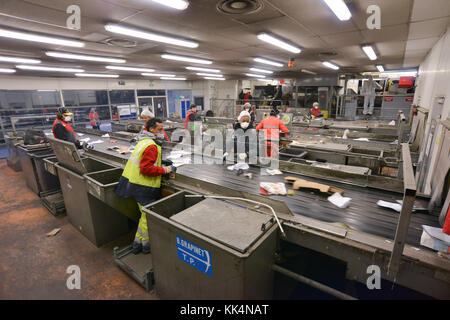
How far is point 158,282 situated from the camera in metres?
2.04

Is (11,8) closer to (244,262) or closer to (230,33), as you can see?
(230,33)

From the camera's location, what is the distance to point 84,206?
3.01m

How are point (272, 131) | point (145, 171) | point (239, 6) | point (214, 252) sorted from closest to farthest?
point (214, 252)
point (145, 171)
point (239, 6)
point (272, 131)

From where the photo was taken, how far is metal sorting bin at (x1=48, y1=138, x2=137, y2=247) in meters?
2.87

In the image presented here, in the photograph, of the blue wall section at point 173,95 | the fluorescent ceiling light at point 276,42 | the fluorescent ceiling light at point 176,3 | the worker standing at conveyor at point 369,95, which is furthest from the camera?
the blue wall section at point 173,95

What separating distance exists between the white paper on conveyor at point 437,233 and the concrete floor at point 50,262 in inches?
93.6

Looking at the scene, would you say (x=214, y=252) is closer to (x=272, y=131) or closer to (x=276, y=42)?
(x=272, y=131)

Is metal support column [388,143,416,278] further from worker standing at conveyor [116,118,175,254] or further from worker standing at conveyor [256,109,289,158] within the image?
worker standing at conveyor [256,109,289,158]

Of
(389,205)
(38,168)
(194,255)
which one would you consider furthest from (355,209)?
(38,168)

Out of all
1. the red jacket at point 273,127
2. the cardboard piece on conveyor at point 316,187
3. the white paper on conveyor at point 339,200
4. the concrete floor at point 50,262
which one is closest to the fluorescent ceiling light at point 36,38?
the concrete floor at point 50,262

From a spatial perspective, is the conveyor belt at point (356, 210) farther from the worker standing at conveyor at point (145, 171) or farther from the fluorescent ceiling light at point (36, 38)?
the fluorescent ceiling light at point (36, 38)

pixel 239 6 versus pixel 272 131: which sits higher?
pixel 239 6

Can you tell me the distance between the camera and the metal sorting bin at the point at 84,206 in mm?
2869

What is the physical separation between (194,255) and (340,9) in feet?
11.3
